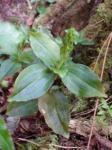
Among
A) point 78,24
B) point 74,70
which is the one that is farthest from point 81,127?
point 78,24

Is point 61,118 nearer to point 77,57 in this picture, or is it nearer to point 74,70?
point 74,70

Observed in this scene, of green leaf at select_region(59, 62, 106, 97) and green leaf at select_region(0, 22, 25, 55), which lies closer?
green leaf at select_region(59, 62, 106, 97)

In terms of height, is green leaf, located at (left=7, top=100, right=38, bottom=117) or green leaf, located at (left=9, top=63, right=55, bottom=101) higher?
green leaf, located at (left=9, top=63, right=55, bottom=101)

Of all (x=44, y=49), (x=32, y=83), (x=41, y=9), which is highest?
(x=41, y=9)

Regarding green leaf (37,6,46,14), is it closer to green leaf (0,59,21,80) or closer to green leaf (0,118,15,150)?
green leaf (0,59,21,80)

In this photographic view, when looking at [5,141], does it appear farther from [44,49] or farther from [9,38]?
[9,38]

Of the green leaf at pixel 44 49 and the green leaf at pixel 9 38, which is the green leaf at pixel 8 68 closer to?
the green leaf at pixel 9 38

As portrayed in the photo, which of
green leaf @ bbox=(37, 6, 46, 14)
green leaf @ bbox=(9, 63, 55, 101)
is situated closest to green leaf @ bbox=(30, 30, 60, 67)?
green leaf @ bbox=(9, 63, 55, 101)

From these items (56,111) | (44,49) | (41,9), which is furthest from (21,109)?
(41,9)
